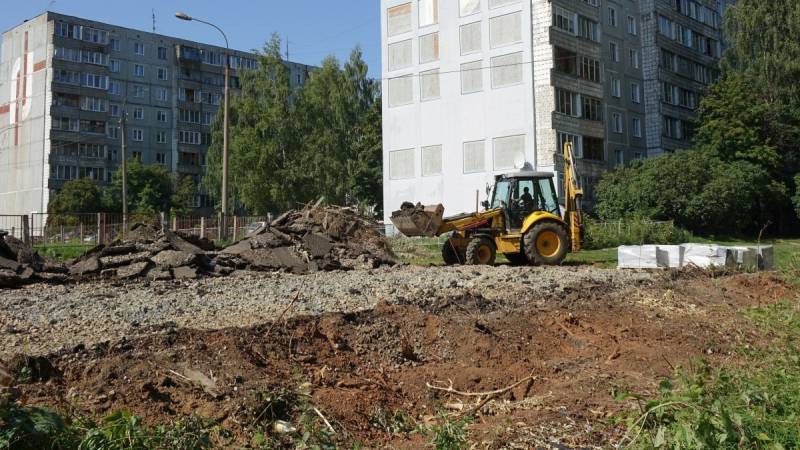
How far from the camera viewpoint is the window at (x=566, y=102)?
40406 millimetres

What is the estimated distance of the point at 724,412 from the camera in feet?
15.7

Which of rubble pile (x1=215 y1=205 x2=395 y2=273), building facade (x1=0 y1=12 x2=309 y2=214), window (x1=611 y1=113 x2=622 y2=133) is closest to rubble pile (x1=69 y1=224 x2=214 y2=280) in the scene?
rubble pile (x1=215 y1=205 x2=395 y2=273)

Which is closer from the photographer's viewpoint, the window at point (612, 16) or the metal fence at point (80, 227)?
the metal fence at point (80, 227)

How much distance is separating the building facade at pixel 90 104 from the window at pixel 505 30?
25407mm

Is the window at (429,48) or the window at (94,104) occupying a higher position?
the window at (94,104)

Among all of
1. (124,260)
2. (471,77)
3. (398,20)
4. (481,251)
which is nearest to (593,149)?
(471,77)

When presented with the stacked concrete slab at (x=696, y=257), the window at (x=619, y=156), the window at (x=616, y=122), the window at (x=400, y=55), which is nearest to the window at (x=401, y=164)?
the window at (x=400, y=55)

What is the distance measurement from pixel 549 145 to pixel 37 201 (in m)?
46.6

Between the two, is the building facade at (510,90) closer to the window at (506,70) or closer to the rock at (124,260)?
the window at (506,70)

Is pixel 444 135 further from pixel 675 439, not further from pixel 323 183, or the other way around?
pixel 675 439

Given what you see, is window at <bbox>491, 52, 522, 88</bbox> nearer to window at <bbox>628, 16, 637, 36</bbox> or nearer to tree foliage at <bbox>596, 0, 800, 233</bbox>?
tree foliage at <bbox>596, 0, 800, 233</bbox>

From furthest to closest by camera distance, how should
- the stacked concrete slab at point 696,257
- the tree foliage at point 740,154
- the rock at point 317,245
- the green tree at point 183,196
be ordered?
the green tree at point 183,196, the tree foliage at point 740,154, the rock at point 317,245, the stacked concrete slab at point 696,257

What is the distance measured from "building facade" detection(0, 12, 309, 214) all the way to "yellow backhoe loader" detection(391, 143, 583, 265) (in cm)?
4463

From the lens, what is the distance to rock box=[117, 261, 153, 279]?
1519 centimetres
